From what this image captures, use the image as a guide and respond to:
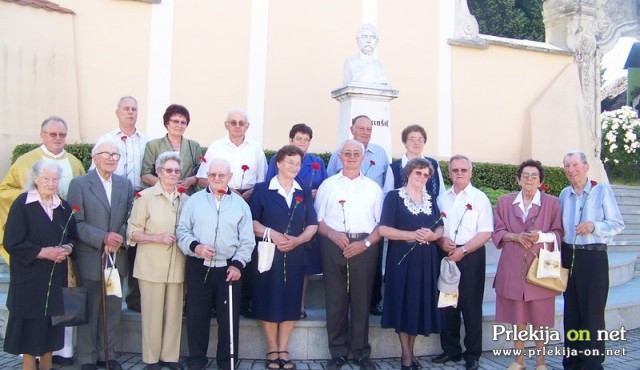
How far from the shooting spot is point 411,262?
475cm

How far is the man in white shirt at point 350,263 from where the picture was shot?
15.8 feet

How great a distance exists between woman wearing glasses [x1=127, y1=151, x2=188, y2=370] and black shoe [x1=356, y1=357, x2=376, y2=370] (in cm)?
150

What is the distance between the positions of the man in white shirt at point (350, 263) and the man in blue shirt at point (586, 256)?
162 centimetres

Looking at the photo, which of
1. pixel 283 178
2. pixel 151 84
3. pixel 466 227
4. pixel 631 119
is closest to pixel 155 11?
pixel 151 84

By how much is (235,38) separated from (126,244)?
7730 millimetres

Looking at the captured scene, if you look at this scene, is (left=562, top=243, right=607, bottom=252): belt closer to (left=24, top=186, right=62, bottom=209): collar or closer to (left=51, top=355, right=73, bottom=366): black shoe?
(left=24, top=186, right=62, bottom=209): collar

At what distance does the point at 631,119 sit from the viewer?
619 inches

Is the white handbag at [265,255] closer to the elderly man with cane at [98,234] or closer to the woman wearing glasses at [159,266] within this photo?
the woman wearing glasses at [159,266]

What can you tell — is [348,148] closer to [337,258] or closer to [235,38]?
[337,258]

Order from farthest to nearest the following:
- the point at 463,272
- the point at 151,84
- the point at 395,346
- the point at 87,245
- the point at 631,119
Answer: the point at 631,119 < the point at 151,84 < the point at 395,346 < the point at 463,272 < the point at 87,245

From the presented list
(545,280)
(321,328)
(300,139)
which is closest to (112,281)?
(321,328)

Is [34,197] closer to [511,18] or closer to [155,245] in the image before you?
[155,245]

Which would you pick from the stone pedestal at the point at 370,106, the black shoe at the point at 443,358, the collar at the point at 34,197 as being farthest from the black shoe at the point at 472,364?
the collar at the point at 34,197

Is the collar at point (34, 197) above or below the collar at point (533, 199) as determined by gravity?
below
